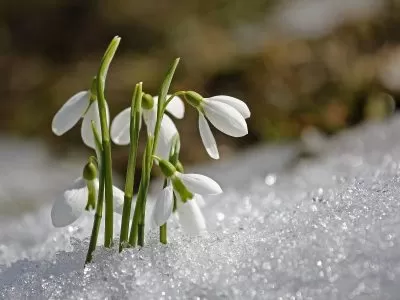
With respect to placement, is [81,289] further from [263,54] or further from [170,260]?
[263,54]

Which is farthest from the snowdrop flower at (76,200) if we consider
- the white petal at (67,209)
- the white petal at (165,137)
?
the white petal at (165,137)

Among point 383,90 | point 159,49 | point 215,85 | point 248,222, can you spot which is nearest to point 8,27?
point 159,49

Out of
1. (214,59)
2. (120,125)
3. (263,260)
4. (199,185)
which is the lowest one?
(263,260)

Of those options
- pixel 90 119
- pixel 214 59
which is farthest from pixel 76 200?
pixel 214 59

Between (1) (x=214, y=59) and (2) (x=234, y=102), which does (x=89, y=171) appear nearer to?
(2) (x=234, y=102)

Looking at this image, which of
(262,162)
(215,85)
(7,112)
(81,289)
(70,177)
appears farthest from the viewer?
(7,112)

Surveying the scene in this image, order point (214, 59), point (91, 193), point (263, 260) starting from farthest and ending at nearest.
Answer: point (214, 59) < point (91, 193) < point (263, 260)
